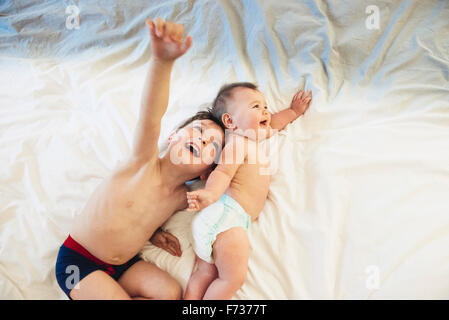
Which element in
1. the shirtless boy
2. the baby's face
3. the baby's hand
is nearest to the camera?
the shirtless boy

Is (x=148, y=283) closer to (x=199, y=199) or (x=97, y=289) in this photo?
(x=97, y=289)

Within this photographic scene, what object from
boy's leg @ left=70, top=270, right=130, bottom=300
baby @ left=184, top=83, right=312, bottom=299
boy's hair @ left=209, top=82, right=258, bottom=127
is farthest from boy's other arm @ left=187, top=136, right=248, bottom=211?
boy's leg @ left=70, top=270, right=130, bottom=300

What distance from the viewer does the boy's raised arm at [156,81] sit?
64 centimetres

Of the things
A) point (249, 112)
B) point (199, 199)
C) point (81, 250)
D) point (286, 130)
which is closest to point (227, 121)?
point (249, 112)

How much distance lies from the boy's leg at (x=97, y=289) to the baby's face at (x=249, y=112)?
1.66 feet

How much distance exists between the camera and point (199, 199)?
2.56 ft

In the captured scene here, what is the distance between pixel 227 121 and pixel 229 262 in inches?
15.8

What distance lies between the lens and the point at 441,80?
108 centimetres

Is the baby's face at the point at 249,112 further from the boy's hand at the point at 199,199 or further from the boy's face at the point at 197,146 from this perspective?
the boy's hand at the point at 199,199

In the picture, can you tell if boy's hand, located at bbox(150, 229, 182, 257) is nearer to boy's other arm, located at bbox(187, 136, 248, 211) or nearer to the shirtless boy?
the shirtless boy

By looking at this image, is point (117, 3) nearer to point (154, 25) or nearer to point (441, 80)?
point (154, 25)

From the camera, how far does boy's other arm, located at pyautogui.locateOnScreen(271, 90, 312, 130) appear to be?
1.07 meters

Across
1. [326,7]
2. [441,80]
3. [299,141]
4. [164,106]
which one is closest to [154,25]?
[164,106]
